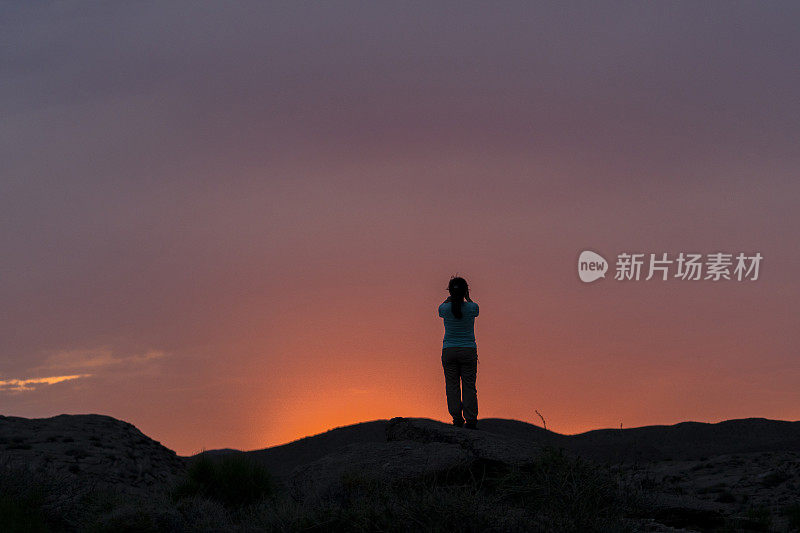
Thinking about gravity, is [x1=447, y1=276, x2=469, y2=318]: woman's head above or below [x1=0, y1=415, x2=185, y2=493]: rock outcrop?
above

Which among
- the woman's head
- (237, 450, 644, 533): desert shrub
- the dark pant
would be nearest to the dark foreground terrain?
(237, 450, 644, 533): desert shrub

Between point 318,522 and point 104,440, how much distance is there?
1307 cm

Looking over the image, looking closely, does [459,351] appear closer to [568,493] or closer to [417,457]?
[417,457]

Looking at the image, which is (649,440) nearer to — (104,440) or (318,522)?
(104,440)

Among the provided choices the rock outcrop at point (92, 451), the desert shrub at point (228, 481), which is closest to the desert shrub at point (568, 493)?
the desert shrub at point (228, 481)

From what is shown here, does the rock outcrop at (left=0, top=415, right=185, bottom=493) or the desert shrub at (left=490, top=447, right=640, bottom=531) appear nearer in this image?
the desert shrub at (left=490, top=447, right=640, bottom=531)

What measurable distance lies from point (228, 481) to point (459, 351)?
450cm

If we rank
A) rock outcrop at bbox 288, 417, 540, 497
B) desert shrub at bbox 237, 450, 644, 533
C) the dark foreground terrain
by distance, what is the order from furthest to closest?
rock outcrop at bbox 288, 417, 540, 497
the dark foreground terrain
desert shrub at bbox 237, 450, 644, 533

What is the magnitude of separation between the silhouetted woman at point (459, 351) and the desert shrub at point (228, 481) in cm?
358

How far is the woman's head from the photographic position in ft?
45.8

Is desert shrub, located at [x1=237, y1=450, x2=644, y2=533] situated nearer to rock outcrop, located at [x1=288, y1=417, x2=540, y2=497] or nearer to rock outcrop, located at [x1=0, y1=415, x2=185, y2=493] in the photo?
rock outcrop, located at [x1=288, y1=417, x2=540, y2=497]

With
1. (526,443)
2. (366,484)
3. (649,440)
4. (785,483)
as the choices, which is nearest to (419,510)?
(366,484)

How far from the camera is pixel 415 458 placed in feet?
38.2

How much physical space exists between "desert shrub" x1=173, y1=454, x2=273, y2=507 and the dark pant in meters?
3.51
